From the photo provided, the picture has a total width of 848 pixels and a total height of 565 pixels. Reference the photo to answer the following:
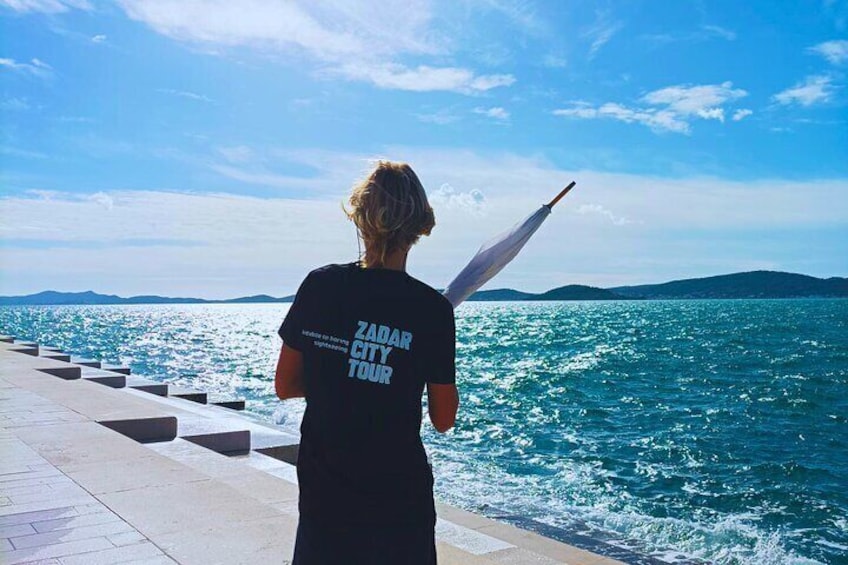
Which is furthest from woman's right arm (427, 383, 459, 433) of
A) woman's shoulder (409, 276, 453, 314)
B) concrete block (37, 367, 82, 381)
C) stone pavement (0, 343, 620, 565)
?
concrete block (37, 367, 82, 381)

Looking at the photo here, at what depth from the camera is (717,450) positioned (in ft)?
55.6

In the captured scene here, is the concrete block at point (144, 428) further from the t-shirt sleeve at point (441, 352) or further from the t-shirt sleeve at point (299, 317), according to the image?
the t-shirt sleeve at point (441, 352)

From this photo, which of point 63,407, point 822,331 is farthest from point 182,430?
point 822,331

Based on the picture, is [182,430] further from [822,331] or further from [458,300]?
[822,331]

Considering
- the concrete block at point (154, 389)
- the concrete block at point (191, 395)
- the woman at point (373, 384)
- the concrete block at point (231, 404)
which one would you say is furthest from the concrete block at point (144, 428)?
the concrete block at point (231, 404)

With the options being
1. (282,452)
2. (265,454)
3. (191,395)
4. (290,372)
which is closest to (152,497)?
(265,454)

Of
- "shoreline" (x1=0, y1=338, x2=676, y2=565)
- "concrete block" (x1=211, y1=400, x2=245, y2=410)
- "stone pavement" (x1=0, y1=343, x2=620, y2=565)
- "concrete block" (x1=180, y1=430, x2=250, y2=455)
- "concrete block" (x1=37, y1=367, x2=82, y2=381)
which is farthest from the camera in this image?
"concrete block" (x1=211, y1=400, x2=245, y2=410)

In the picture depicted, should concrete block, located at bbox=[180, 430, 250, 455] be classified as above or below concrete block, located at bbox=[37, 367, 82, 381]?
below

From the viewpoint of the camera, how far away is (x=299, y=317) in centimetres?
243

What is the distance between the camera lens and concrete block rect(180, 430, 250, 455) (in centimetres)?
896

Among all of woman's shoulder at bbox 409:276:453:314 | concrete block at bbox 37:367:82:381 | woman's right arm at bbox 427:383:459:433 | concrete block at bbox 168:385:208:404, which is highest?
woman's shoulder at bbox 409:276:453:314

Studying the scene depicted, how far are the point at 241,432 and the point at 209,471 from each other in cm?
211

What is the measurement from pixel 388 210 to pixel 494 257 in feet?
3.70

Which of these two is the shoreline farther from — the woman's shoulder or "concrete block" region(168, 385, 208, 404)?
"concrete block" region(168, 385, 208, 404)
